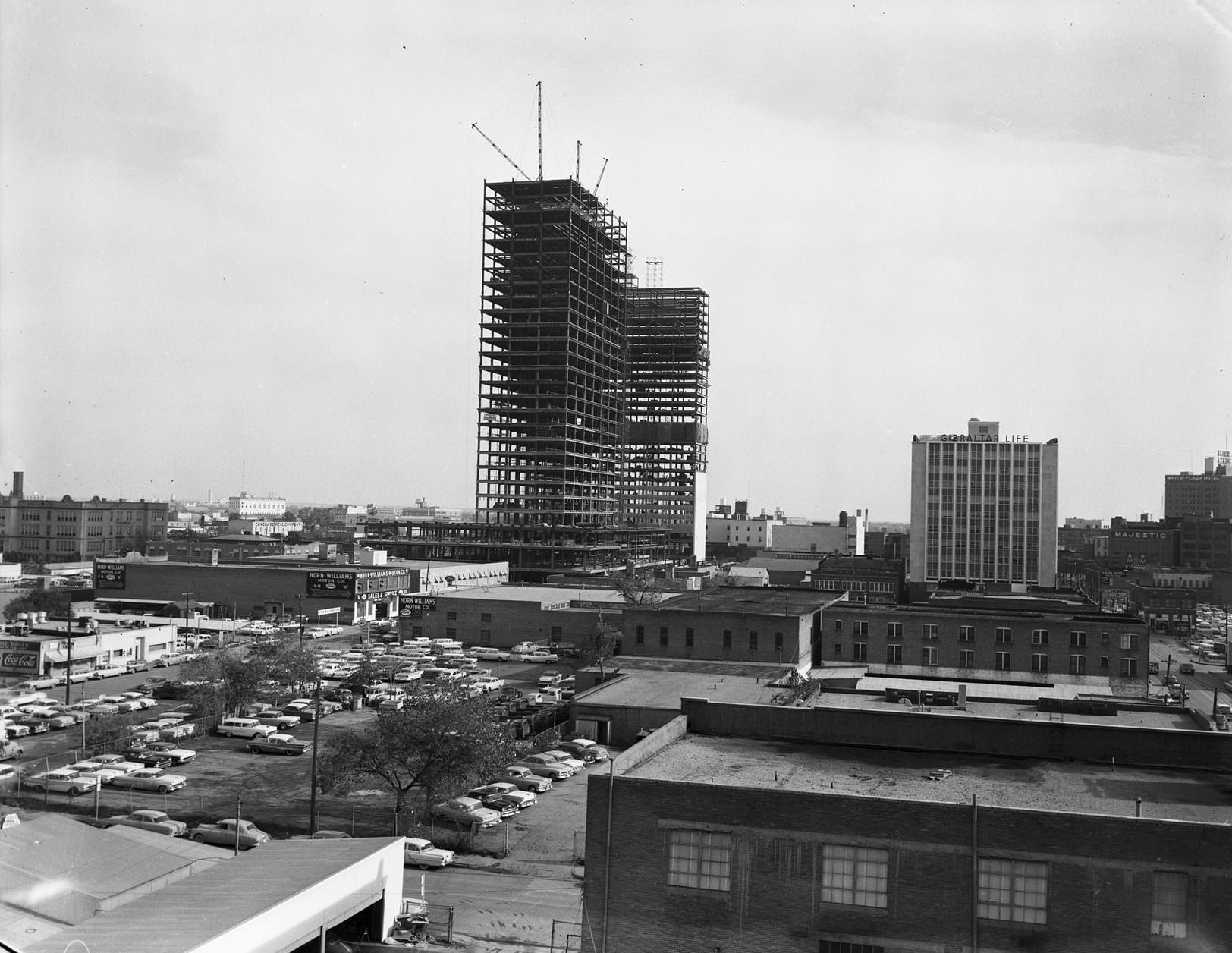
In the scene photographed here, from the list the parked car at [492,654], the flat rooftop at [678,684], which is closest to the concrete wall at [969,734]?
the flat rooftop at [678,684]

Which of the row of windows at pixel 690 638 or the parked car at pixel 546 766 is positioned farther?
the row of windows at pixel 690 638

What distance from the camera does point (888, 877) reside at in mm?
12609

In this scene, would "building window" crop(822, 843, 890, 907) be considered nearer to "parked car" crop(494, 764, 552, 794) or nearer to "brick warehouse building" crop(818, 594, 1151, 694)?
"parked car" crop(494, 764, 552, 794)

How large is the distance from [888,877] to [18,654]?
41290 millimetres

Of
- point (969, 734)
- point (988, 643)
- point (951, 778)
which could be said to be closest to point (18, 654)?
point (969, 734)

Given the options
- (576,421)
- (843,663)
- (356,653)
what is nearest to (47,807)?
(356,653)

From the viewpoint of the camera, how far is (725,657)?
40.7 meters

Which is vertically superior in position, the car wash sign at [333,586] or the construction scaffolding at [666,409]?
the construction scaffolding at [666,409]

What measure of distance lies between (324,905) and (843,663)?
31406 millimetres

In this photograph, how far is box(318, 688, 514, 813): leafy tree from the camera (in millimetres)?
23312

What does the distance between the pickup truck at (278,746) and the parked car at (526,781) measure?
24.9 ft

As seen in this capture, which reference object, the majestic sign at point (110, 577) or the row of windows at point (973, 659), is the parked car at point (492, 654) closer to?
the row of windows at point (973, 659)

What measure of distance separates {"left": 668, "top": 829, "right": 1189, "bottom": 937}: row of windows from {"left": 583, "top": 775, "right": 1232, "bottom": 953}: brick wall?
8 centimetres

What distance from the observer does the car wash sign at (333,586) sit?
63188 mm
